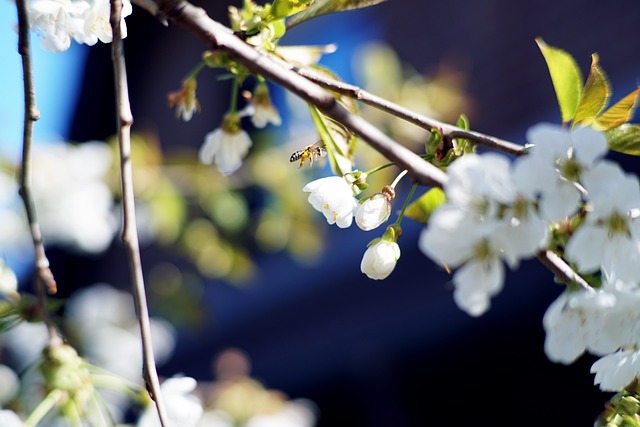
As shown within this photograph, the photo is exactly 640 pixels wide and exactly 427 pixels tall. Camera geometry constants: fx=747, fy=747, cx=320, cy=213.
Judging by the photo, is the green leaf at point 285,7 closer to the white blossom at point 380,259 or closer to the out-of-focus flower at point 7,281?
→ the white blossom at point 380,259

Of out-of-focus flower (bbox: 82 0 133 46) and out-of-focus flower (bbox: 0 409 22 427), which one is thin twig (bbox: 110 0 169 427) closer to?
out-of-focus flower (bbox: 82 0 133 46)

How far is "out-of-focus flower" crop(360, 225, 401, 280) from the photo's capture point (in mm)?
595

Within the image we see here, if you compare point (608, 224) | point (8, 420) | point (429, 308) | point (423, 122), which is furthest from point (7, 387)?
point (429, 308)

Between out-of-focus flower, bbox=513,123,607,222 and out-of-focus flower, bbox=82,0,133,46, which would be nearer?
out-of-focus flower, bbox=513,123,607,222

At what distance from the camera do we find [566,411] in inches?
102

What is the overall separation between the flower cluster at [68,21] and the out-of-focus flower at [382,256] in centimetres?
31

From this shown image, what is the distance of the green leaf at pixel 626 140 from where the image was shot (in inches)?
21.9

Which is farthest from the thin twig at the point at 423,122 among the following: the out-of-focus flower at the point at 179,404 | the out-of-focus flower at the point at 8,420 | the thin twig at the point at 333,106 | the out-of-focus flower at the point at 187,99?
the out-of-focus flower at the point at 8,420

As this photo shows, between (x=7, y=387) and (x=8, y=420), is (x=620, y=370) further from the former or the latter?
(x=7, y=387)

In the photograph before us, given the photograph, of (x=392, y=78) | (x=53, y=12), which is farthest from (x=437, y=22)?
(x=53, y=12)

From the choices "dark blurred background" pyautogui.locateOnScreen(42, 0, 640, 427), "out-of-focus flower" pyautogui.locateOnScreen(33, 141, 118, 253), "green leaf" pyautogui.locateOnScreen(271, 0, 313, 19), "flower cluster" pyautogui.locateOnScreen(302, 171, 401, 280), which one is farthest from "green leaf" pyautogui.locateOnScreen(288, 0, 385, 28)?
"dark blurred background" pyautogui.locateOnScreen(42, 0, 640, 427)

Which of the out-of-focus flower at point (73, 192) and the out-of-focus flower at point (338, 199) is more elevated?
the out-of-focus flower at point (73, 192)

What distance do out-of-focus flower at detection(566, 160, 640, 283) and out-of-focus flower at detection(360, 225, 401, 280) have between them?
0.58 feet

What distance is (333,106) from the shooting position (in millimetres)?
539
